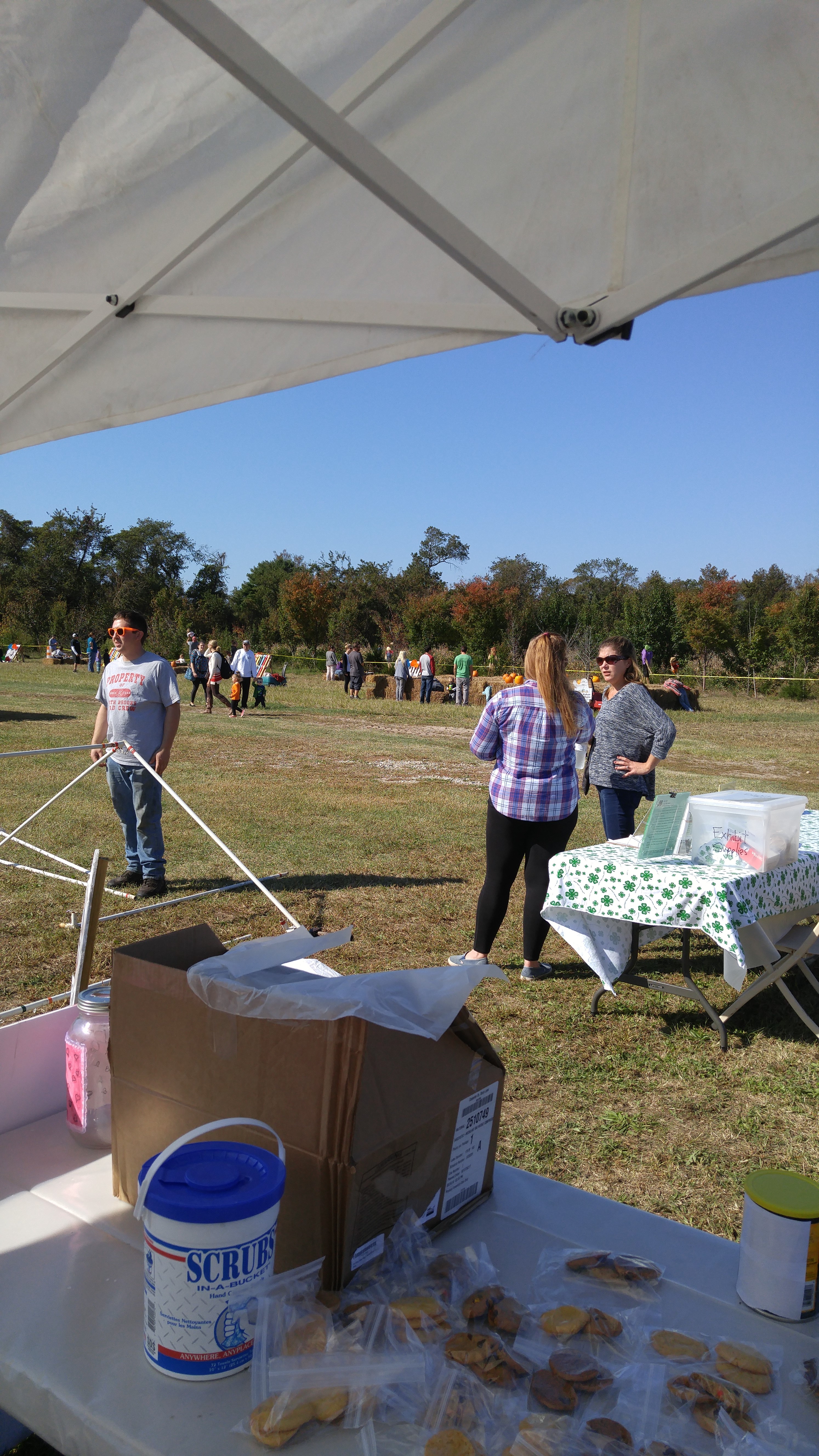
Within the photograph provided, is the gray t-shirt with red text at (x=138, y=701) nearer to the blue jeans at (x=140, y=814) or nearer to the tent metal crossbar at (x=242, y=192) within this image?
the blue jeans at (x=140, y=814)

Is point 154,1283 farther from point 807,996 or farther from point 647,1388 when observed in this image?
point 807,996

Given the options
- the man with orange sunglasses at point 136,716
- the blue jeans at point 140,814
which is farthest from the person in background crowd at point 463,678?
the man with orange sunglasses at point 136,716

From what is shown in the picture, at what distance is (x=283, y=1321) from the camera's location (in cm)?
107

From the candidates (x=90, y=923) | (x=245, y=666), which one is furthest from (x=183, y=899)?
(x=245, y=666)

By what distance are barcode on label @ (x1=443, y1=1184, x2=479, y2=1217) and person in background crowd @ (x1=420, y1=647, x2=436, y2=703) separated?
919 inches

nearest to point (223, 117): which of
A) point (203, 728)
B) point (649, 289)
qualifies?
point (649, 289)

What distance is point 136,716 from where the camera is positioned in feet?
18.9

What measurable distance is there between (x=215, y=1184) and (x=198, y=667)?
69.8ft

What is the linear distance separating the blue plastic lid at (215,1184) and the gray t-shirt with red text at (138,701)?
15.6 ft

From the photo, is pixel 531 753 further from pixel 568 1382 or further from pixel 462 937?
pixel 568 1382

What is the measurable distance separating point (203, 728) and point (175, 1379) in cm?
1604

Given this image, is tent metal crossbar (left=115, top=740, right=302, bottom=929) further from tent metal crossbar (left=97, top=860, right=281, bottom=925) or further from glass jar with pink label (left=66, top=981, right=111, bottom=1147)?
glass jar with pink label (left=66, top=981, right=111, bottom=1147)

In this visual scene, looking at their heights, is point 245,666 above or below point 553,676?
below

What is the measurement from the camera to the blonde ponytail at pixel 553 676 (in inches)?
173
